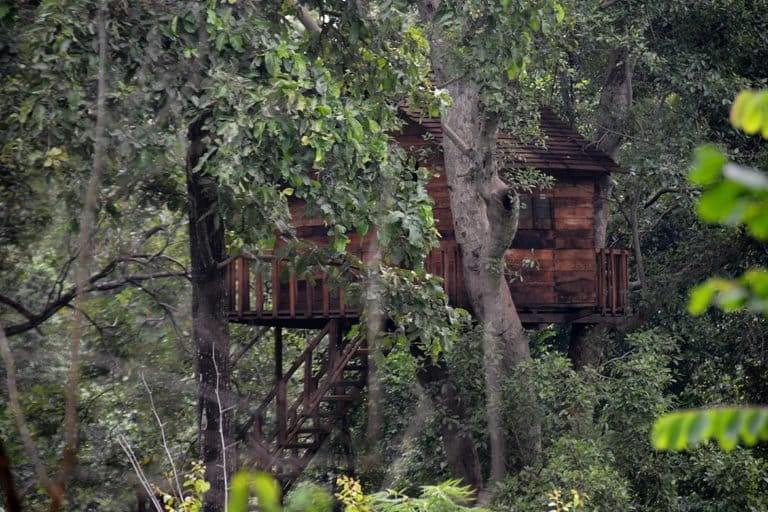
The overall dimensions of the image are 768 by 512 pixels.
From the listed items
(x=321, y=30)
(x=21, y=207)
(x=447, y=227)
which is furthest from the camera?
(x=447, y=227)

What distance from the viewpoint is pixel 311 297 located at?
43.4 ft

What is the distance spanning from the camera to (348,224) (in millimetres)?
8906

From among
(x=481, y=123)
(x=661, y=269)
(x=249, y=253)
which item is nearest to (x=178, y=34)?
(x=249, y=253)

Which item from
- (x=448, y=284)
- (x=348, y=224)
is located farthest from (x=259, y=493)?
(x=448, y=284)

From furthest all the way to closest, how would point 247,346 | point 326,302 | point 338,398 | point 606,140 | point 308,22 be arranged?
1. point 606,140
2. point 247,346
3. point 338,398
4. point 326,302
5. point 308,22

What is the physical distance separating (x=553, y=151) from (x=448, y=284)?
7.86 ft

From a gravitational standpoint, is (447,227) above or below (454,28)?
below

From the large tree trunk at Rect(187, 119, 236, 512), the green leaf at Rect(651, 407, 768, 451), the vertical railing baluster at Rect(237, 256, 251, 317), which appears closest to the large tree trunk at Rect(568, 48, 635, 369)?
the vertical railing baluster at Rect(237, 256, 251, 317)

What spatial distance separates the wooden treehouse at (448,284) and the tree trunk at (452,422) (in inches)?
34.7

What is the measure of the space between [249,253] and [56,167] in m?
1.68

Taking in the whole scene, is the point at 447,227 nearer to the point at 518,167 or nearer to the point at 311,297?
the point at 518,167

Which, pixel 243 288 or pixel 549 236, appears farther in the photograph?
pixel 549 236

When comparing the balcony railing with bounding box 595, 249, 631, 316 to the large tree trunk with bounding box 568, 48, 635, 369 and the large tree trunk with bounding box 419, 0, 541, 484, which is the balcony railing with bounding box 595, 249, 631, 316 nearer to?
the large tree trunk with bounding box 568, 48, 635, 369

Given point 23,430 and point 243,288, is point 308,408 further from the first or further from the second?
point 23,430
